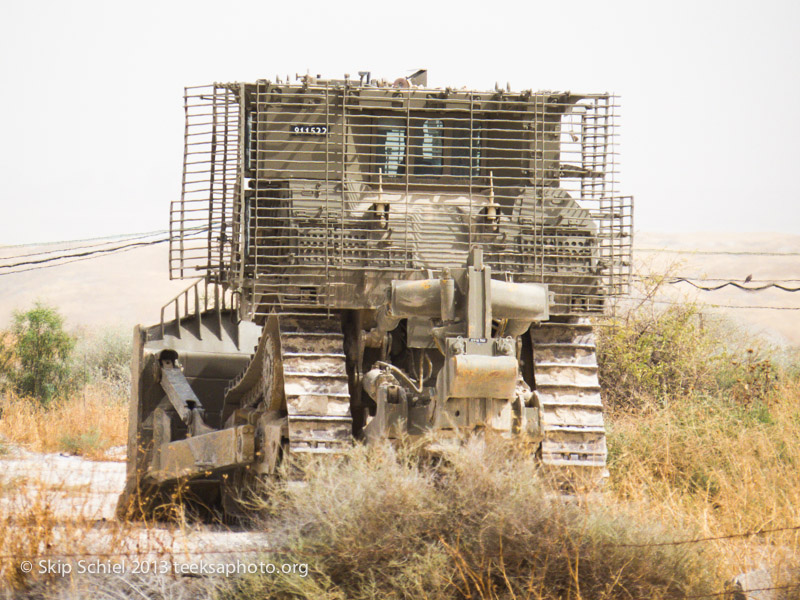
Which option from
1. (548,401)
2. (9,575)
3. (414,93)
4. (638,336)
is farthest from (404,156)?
(638,336)

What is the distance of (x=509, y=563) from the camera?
6469mm

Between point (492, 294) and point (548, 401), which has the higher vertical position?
point (492, 294)

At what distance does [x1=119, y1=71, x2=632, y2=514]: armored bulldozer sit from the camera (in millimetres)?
8859

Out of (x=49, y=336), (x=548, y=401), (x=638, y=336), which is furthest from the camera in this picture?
(x=49, y=336)

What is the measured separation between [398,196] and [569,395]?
221 centimetres

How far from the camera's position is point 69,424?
19.6 meters

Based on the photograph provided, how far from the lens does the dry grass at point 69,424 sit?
18.4 m

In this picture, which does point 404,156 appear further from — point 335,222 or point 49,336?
point 49,336

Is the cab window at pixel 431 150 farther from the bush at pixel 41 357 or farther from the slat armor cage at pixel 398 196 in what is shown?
the bush at pixel 41 357

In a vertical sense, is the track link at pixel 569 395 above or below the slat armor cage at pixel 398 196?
below

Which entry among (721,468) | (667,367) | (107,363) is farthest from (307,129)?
(107,363)

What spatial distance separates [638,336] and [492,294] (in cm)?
996

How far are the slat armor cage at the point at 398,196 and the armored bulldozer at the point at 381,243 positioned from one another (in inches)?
0.8

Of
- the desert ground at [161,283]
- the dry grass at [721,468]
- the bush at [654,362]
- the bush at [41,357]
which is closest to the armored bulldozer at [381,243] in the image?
the dry grass at [721,468]
